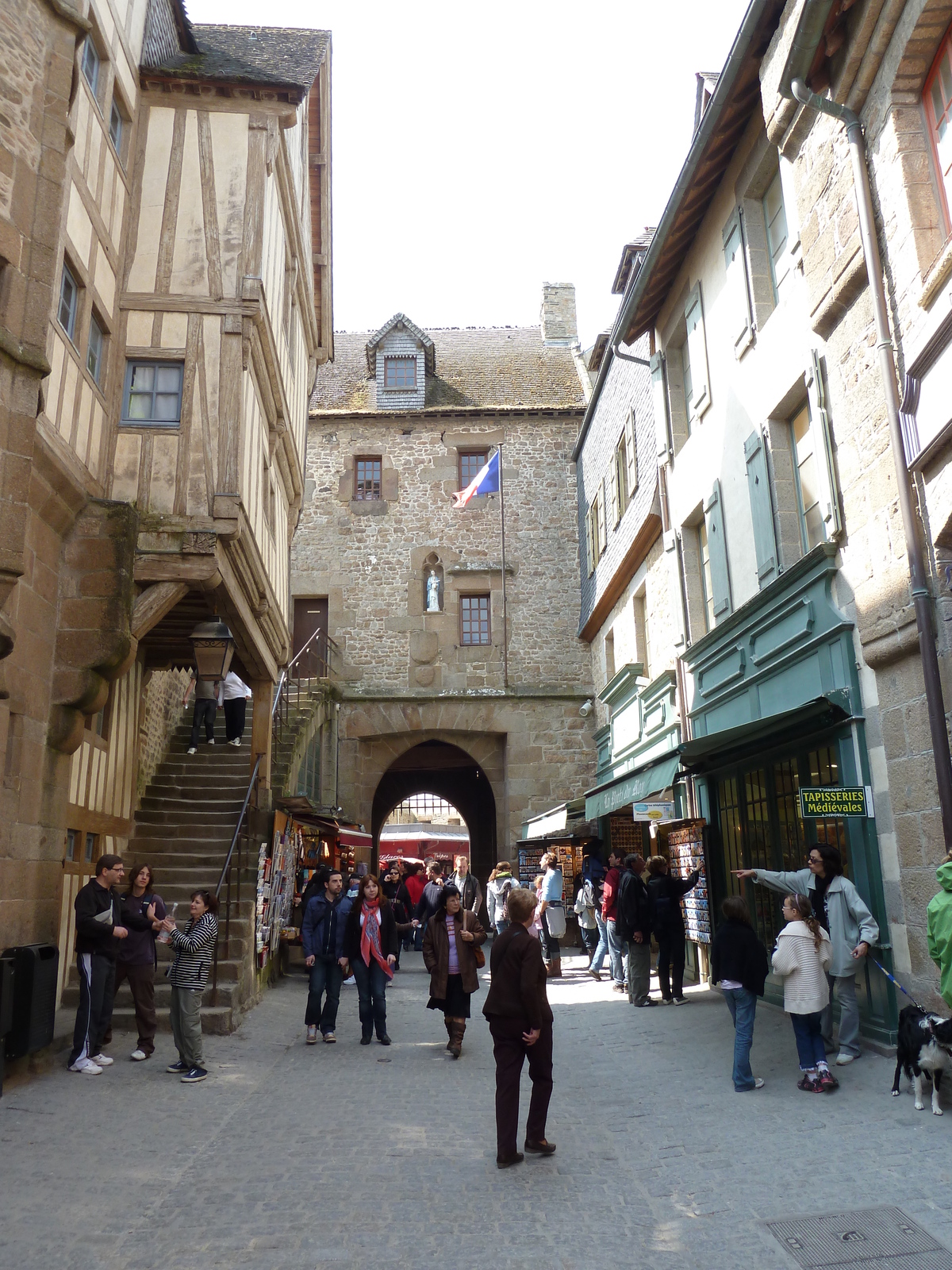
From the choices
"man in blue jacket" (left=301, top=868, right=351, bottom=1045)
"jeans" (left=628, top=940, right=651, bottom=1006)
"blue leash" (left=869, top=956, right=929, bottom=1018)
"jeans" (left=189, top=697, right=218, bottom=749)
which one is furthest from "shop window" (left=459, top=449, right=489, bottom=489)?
"blue leash" (left=869, top=956, right=929, bottom=1018)

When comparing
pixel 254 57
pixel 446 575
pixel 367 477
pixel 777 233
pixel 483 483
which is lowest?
pixel 777 233

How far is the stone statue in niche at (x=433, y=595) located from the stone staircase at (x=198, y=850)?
6266mm

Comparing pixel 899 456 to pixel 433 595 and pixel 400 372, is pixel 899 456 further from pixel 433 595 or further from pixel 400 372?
pixel 400 372

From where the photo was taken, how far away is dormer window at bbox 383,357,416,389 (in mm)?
21469

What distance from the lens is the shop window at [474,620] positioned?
779 inches

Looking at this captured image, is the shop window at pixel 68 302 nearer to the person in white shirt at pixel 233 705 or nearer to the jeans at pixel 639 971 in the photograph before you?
the person in white shirt at pixel 233 705

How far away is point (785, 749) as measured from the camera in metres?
8.46

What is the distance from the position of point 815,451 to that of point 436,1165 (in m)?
5.75

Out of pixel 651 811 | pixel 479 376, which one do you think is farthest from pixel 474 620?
pixel 651 811

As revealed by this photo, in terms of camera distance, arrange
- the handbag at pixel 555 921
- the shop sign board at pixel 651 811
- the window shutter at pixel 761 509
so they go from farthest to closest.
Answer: the handbag at pixel 555 921
the shop sign board at pixel 651 811
the window shutter at pixel 761 509

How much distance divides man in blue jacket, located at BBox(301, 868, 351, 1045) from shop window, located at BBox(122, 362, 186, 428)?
4280 mm

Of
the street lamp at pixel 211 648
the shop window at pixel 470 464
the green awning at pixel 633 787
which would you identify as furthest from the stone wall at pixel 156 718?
the shop window at pixel 470 464

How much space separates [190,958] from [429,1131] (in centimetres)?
215

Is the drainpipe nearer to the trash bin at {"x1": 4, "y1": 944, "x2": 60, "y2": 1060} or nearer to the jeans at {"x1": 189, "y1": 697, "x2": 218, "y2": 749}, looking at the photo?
the trash bin at {"x1": 4, "y1": 944, "x2": 60, "y2": 1060}
